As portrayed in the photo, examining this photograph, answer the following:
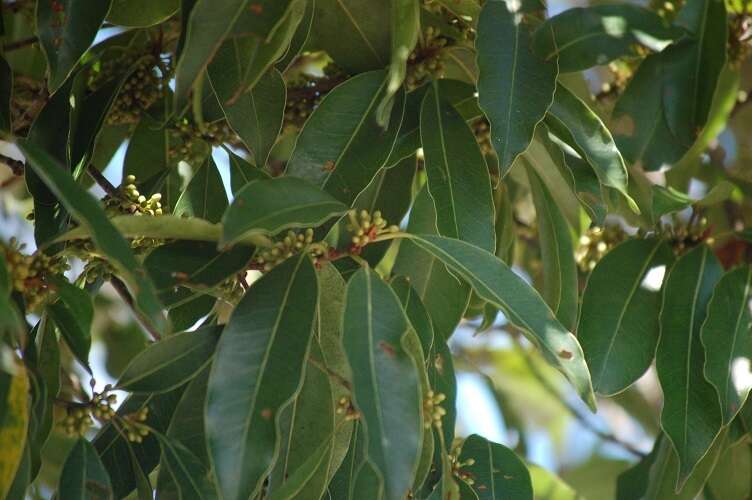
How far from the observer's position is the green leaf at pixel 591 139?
4.29 feet

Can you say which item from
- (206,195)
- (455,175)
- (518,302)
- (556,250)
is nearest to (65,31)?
(206,195)

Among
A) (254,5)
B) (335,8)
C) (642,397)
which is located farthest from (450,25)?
(642,397)

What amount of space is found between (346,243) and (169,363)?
245 millimetres

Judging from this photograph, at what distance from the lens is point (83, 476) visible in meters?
1.17

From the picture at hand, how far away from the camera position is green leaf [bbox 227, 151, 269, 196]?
59.1 inches

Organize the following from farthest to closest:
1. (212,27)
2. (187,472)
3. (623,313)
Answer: (623,313)
(187,472)
(212,27)

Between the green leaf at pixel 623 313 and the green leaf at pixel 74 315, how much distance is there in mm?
682

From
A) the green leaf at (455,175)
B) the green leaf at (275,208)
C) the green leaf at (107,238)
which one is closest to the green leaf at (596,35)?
the green leaf at (455,175)

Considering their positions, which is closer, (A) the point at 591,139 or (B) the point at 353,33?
(A) the point at 591,139

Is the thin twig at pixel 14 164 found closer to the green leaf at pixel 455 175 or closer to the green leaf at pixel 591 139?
the green leaf at pixel 455 175

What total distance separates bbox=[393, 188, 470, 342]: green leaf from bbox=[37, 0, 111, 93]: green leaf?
0.50 m

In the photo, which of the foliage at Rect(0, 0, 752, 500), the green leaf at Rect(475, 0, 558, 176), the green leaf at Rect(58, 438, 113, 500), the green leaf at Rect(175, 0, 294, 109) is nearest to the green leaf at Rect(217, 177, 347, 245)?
the foliage at Rect(0, 0, 752, 500)

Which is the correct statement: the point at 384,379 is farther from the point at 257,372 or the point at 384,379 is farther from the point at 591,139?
the point at 591,139

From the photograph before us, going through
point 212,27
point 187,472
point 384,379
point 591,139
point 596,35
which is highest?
point 212,27
